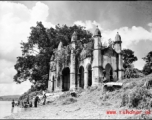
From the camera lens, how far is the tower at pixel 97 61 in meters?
24.1

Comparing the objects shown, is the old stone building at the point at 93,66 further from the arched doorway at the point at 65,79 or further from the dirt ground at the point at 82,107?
the dirt ground at the point at 82,107

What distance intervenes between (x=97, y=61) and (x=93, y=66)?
853mm

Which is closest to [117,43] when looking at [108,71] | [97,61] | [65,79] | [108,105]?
[108,71]

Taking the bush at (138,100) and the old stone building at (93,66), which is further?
the old stone building at (93,66)

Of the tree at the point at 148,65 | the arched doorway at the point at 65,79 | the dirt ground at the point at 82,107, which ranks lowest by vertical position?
the dirt ground at the point at 82,107

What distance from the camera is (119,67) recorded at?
1033 inches

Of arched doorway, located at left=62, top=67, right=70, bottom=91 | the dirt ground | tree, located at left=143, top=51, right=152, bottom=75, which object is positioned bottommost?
the dirt ground

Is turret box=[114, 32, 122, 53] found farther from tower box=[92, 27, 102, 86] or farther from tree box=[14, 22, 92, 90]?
tree box=[14, 22, 92, 90]

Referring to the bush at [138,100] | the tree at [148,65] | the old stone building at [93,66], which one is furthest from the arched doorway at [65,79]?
the tree at [148,65]

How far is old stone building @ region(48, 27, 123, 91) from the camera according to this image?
24.6 meters

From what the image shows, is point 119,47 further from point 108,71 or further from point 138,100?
point 138,100

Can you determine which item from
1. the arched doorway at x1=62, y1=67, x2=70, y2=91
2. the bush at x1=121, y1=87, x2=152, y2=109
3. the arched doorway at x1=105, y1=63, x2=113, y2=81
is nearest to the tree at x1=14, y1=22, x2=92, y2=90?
the arched doorway at x1=62, y1=67, x2=70, y2=91

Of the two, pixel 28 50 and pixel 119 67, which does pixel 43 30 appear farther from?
pixel 119 67

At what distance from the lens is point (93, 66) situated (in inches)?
975
